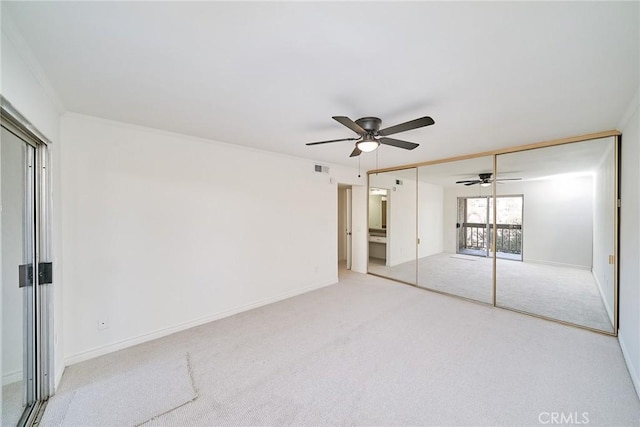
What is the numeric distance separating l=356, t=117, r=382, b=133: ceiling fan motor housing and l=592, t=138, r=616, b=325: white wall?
9.74 feet

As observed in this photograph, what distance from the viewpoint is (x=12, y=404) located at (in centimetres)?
182

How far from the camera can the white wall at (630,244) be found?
85.6 inches

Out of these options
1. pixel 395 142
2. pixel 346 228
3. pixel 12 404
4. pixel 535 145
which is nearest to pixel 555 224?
pixel 535 145

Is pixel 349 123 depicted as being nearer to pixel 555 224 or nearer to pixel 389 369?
pixel 389 369

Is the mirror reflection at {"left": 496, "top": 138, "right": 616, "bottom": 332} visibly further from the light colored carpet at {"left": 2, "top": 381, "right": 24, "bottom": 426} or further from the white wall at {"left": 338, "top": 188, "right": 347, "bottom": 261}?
the light colored carpet at {"left": 2, "top": 381, "right": 24, "bottom": 426}

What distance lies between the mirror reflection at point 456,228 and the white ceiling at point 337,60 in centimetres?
178

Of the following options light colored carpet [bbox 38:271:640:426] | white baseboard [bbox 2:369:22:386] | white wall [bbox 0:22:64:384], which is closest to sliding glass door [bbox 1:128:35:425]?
white baseboard [bbox 2:369:22:386]

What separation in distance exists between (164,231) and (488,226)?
191 inches

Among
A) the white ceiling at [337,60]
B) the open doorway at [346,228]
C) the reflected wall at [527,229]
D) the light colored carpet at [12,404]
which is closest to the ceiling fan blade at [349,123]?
the white ceiling at [337,60]

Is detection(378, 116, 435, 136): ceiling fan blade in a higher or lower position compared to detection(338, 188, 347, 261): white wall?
higher

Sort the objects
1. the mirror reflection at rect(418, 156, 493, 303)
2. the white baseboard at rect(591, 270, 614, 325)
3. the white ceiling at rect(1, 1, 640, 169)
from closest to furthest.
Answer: the white ceiling at rect(1, 1, 640, 169), the white baseboard at rect(591, 270, 614, 325), the mirror reflection at rect(418, 156, 493, 303)

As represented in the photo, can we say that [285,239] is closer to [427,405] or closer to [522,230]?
[427,405]

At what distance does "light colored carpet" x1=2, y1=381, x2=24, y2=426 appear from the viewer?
1.72 meters

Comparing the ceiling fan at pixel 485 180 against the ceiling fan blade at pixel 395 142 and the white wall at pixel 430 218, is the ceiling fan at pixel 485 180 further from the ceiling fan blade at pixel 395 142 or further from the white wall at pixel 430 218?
the ceiling fan blade at pixel 395 142
